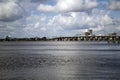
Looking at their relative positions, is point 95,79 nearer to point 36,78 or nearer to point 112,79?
point 112,79

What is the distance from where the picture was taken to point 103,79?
37.7 m

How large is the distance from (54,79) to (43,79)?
144 cm

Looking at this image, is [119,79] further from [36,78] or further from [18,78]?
[18,78]

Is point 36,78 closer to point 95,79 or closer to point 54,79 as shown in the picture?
point 54,79

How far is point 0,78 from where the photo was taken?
129 ft

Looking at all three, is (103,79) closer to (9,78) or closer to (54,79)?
(54,79)

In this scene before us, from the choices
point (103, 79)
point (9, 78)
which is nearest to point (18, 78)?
point (9, 78)

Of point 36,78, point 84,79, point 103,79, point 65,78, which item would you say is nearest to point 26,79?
point 36,78

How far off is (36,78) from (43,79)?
132cm

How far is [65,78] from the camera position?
1518 inches

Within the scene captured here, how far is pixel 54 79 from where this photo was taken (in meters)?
38.1

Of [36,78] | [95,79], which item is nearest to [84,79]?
[95,79]

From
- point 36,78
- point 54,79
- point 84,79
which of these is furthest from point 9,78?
point 84,79

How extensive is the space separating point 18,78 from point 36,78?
7.96 feet
